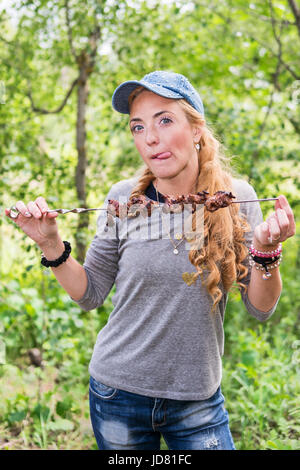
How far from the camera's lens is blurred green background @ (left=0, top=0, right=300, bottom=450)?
3.44 meters

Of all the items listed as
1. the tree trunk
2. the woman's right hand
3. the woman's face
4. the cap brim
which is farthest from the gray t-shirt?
the tree trunk

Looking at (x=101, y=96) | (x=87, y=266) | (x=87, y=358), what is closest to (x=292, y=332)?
(x=87, y=358)

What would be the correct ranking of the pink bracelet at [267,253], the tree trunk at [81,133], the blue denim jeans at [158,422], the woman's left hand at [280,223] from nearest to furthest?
the woman's left hand at [280,223] → the pink bracelet at [267,253] → the blue denim jeans at [158,422] → the tree trunk at [81,133]

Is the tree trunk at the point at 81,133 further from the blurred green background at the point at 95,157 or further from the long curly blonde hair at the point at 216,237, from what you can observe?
the long curly blonde hair at the point at 216,237

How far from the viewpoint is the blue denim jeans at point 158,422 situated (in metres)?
1.77

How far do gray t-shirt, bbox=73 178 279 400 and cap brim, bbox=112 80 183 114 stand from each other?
0.46 m

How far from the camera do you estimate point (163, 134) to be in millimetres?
1822

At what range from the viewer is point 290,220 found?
1473mm

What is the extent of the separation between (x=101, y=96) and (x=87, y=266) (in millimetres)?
2972

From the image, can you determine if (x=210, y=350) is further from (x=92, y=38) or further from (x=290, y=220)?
(x=92, y=38)

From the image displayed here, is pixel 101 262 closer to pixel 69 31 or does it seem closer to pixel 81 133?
pixel 81 133

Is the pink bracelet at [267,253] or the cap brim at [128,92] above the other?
the cap brim at [128,92]

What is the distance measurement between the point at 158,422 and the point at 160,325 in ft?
1.23

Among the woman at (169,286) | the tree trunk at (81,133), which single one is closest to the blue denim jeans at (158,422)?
the woman at (169,286)
